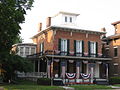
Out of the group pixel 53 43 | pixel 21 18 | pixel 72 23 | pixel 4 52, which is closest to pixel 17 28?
pixel 21 18

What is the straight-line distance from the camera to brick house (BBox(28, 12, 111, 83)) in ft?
123

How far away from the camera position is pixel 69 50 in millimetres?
39500

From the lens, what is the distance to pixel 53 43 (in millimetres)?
38656

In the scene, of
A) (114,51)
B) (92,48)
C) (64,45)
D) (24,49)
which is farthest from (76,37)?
(24,49)

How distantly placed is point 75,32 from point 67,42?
2318 mm

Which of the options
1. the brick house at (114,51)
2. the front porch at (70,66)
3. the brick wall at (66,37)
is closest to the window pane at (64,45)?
the brick wall at (66,37)

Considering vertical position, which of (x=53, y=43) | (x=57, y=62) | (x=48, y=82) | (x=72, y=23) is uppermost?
(x=72, y=23)

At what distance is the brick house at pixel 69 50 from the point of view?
37531 mm

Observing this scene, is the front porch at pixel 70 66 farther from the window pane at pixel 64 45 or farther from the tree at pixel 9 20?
the tree at pixel 9 20

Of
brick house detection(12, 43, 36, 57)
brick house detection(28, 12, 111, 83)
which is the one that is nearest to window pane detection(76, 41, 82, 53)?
brick house detection(28, 12, 111, 83)

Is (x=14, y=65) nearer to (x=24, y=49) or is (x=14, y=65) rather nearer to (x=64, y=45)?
(x=64, y=45)

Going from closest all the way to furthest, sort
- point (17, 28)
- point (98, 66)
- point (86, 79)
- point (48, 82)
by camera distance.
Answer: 1. point (17, 28)
2. point (48, 82)
3. point (86, 79)
4. point (98, 66)

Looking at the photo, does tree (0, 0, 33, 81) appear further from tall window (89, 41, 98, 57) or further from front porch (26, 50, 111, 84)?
tall window (89, 41, 98, 57)

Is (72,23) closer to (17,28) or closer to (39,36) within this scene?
(39,36)
